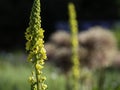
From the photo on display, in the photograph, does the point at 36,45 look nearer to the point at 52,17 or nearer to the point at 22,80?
the point at 22,80

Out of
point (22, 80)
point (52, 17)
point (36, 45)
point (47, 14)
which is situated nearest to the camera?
point (36, 45)

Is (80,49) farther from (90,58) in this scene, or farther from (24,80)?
(24,80)

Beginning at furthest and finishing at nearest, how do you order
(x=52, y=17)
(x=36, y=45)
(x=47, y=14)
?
(x=52, y=17)
(x=47, y=14)
(x=36, y=45)

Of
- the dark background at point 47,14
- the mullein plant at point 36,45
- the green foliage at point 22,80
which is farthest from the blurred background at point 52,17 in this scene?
the mullein plant at point 36,45

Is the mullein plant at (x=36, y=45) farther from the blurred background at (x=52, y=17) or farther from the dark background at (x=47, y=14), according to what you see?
the dark background at (x=47, y=14)

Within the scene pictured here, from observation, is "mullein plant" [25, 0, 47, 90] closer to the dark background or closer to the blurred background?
the blurred background

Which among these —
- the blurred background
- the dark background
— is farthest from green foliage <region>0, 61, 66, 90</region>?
the dark background

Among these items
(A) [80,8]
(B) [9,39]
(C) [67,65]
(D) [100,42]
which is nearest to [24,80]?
(C) [67,65]

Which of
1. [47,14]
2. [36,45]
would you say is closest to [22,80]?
[36,45]

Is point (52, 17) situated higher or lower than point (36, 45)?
higher
